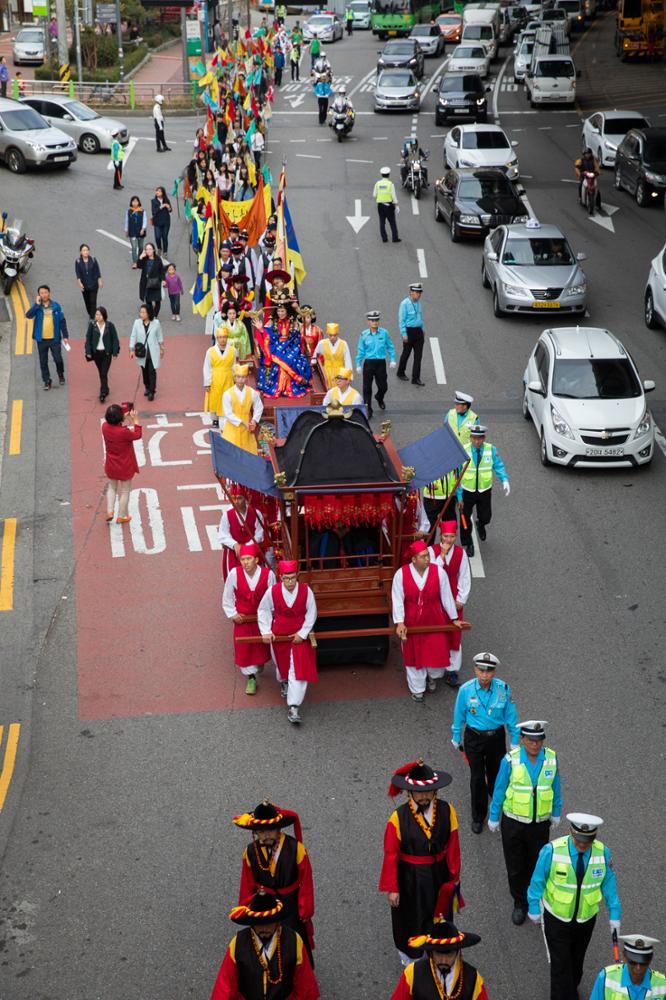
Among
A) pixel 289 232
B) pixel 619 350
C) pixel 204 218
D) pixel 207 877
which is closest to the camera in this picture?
pixel 207 877

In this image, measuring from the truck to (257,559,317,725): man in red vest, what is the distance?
50.5 m

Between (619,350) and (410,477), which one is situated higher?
(410,477)

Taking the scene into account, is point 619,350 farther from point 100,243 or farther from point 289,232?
point 100,243

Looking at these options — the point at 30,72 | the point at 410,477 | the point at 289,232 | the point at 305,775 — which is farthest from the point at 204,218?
the point at 30,72

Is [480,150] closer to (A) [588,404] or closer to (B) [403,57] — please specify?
(A) [588,404]

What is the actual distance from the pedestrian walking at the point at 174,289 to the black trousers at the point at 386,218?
5830 mm

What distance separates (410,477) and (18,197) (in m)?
23.1

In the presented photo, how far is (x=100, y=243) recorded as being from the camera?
28.8 m

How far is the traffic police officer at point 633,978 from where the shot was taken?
6.77 meters

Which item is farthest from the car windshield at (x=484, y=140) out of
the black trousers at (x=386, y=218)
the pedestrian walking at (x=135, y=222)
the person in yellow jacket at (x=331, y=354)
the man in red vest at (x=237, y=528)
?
the man in red vest at (x=237, y=528)

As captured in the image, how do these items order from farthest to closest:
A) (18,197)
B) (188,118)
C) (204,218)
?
(188,118)
(18,197)
(204,218)

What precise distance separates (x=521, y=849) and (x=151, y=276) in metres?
15.3

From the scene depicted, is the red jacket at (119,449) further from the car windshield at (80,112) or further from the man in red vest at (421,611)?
the car windshield at (80,112)

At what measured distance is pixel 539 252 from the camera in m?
24.2
